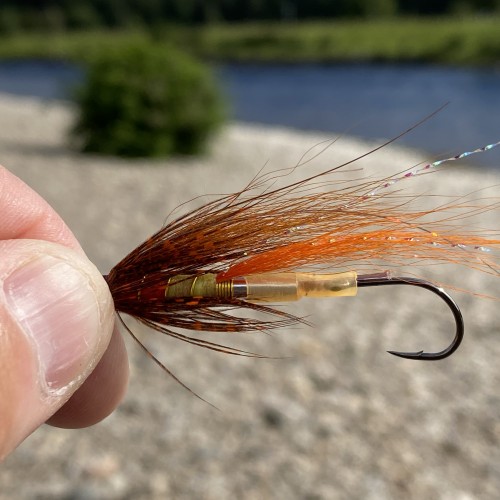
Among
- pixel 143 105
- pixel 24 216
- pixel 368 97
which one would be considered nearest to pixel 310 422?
pixel 24 216

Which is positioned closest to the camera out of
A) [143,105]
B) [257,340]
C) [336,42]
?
[257,340]

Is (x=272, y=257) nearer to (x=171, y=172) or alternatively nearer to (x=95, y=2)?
(x=171, y=172)

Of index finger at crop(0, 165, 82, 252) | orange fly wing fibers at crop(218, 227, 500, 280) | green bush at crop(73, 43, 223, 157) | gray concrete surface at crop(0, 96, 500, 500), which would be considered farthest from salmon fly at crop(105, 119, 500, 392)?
green bush at crop(73, 43, 223, 157)

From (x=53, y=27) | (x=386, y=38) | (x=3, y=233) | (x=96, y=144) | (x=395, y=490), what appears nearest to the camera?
(x=3, y=233)

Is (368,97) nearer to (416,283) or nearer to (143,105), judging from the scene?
(143,105)

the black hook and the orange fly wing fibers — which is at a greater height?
the orange fly wing fibers

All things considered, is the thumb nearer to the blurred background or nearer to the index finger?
the index finger

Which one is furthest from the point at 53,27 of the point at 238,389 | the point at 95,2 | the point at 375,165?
the point at 238,389
